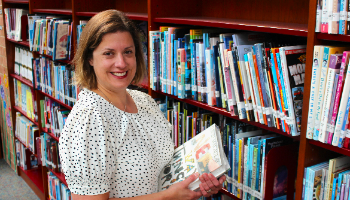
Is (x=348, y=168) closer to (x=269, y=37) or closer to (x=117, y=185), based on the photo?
(x=269, y=37)

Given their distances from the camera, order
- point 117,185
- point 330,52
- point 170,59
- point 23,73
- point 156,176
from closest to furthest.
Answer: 1. point 330,52
2. point 117,185
3. point 156,176
4. point 170,59
5. point 23,73

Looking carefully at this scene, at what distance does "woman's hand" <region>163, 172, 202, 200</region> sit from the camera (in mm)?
1308

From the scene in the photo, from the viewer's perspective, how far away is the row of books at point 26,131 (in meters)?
3.64

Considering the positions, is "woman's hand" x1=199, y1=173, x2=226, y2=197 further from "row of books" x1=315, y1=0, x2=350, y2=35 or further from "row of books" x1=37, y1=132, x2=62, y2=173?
"row of books" x1=37, y1=132, x2=62, y2=173

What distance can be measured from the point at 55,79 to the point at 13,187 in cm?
163

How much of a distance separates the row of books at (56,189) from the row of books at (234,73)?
1.72 m

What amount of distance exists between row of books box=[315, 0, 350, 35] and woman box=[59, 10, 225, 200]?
26.1 inches

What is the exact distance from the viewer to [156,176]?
57.2 inches

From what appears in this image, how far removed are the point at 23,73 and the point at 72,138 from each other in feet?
9.42

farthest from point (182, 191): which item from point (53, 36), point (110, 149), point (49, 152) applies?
point (49, 152)

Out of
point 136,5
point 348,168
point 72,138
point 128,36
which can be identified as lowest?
point 348,168

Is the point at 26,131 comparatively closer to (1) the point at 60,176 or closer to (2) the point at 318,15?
(1) the point at 60,176

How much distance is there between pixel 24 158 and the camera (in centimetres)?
402

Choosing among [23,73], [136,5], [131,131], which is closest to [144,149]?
[131,131]
